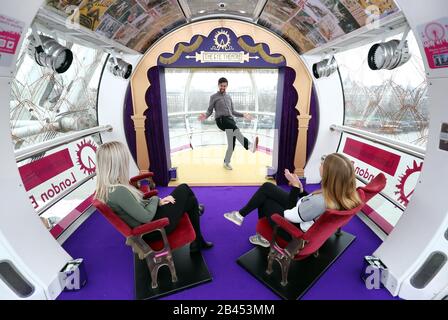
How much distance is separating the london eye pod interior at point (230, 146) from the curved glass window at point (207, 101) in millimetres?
2186

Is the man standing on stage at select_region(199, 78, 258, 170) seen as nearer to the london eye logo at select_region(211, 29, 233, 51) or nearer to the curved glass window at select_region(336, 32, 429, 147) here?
the london eye logo at select_region(211, 29, 233, 51)

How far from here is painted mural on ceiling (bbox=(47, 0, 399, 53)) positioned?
2.16 meters

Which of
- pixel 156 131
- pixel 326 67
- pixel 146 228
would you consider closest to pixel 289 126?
pixel 326 67

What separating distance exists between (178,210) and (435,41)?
90.9 inches

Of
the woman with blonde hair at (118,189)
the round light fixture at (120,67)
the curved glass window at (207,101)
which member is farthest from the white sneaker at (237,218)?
the curved glass window at (207,101)

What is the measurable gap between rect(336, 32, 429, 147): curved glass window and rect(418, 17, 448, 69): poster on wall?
96 cm

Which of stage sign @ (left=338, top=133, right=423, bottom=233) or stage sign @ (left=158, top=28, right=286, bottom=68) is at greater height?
stage sign @ (left=158, top=28, right=286, bottom=68)

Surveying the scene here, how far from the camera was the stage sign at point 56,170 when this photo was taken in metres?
2.42

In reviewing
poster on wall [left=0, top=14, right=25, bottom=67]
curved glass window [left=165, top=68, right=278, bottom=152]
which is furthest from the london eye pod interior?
curved glass window [left=165, top=68, right=278, bottom=152]

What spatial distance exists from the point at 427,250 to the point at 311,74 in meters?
2.95

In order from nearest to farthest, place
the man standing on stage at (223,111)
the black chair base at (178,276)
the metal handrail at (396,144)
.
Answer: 1. the black chair base at (178,276)
2. the metal handrail at (396,144)
3. the man standing on stage at (223,111)

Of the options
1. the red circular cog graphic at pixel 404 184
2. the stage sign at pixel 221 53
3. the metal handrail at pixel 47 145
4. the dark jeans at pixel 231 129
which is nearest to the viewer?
the metal handrail at pixel 47 145

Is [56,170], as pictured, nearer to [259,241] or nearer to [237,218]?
[237,218]

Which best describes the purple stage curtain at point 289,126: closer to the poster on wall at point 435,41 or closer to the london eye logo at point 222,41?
the london eye logo at point 222,41
